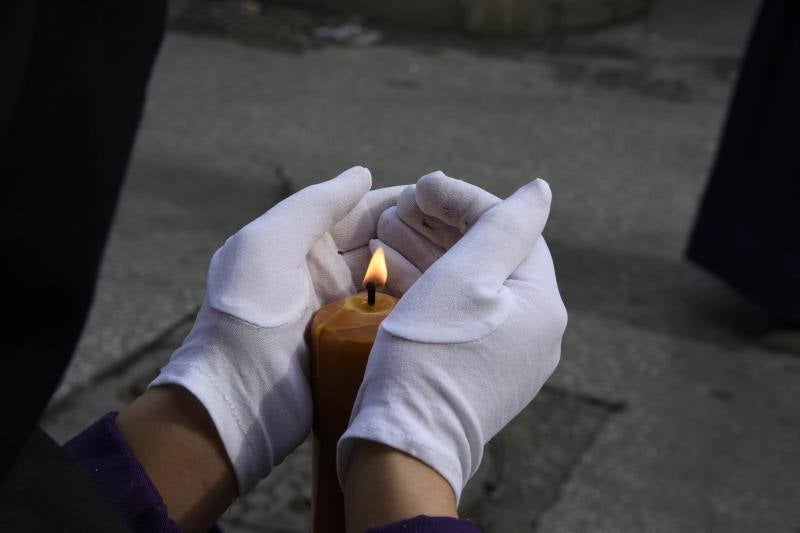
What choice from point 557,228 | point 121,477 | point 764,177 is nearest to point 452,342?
point 121,477

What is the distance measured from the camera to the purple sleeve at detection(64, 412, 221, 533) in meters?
1.12

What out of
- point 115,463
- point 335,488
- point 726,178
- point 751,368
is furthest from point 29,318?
point 726,178

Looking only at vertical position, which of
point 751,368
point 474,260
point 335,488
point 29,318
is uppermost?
point 29,318

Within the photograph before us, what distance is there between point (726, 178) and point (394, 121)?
209 cm

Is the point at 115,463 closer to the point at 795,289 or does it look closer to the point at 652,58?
the point at 795,289

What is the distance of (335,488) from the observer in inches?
49.1

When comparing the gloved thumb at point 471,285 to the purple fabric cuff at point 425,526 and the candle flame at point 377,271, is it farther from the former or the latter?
the purple fabric cuff at point 425,526

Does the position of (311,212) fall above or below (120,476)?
above

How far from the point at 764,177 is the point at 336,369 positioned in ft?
9.40

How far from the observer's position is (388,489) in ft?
3.46

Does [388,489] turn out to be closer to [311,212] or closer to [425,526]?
[425,526]

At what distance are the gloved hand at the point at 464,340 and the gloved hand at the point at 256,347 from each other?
11 cm

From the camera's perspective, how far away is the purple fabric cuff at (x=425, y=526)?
100 cm

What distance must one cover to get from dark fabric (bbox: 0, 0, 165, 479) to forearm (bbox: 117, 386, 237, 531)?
298 millimetres
